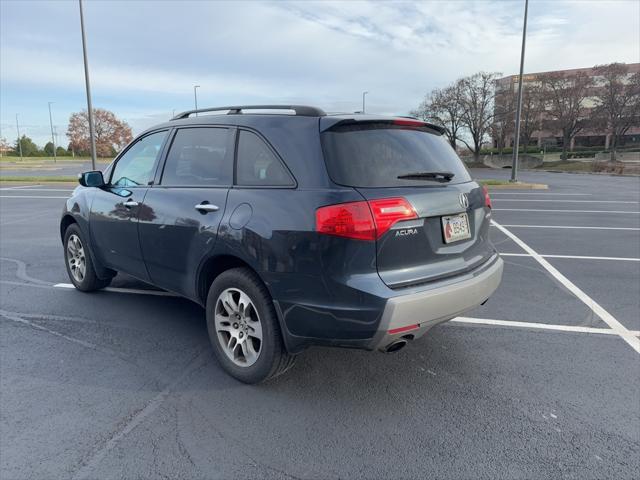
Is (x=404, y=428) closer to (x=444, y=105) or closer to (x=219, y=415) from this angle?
(x=219, y=415)

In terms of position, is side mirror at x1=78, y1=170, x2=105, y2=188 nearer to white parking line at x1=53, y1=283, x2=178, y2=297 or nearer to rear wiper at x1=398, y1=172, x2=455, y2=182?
white parking line at x1=53, y1=283, x2=178, y2=297

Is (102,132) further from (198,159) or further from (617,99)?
(198,159)

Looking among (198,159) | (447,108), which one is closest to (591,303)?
(198,159)

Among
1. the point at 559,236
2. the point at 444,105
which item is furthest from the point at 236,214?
the point at 444,105

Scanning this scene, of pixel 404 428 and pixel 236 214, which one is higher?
pixel 236 214

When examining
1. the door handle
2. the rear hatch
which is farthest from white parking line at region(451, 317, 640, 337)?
the door handle

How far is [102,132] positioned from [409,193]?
7657cm

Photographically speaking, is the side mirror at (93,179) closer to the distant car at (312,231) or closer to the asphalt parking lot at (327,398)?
the distant car at (312,231)

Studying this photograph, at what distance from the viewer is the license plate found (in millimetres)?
3031

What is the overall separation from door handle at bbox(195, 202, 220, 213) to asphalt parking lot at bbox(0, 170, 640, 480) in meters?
1.16

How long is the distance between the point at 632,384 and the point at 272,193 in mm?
2713

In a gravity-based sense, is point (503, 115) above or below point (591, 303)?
above

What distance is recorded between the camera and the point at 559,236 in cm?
874

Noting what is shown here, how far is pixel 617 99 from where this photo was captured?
47.0 metres
